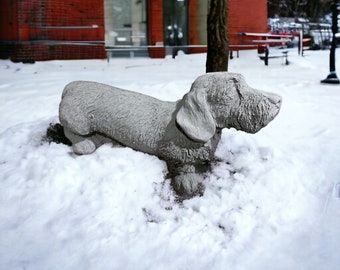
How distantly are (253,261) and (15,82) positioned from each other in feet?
20.6

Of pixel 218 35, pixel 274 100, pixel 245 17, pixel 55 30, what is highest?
pixel 245 17

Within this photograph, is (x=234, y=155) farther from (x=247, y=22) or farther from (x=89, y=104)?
(x=247, y=22)

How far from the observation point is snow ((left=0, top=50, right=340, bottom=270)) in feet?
9.12

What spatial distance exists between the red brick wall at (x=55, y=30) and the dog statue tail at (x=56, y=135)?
7839 mm

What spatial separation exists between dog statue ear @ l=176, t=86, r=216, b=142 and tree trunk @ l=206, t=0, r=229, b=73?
8.65 ft

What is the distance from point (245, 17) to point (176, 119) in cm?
1517

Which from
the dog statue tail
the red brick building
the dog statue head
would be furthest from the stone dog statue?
the red brick building

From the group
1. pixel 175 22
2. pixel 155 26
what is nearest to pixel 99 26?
pixel 155 26

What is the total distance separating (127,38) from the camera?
14648 mm

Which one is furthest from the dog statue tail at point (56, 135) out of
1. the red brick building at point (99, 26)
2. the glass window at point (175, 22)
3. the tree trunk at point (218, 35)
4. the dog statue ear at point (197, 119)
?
the glass window at point (175, 22)

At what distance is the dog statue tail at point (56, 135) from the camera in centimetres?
398

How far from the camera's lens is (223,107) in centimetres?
313

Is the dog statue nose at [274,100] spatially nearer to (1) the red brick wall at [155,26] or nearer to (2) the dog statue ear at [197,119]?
(2) the dog statue ear at [197,119]

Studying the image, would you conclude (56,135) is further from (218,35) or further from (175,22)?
(175,22)
